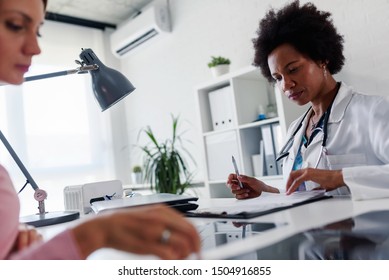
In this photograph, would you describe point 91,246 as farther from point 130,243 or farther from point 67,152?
point 67,152

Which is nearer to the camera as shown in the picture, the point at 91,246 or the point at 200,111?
the point at 91,246

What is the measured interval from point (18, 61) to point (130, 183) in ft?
9.53

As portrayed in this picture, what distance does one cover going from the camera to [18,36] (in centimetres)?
46

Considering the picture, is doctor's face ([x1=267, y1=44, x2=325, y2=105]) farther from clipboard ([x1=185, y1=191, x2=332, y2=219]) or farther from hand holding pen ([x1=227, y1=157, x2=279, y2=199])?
clipboard ([x1=185, y1=191, x2=332, y2=219])

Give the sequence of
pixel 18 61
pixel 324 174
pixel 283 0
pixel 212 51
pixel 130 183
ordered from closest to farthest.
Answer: pixel 18 61 < pixel 324 174 < pixel 283 0 < pixel 212 51 < pixel 130 183

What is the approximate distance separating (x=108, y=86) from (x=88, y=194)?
399 millimetres

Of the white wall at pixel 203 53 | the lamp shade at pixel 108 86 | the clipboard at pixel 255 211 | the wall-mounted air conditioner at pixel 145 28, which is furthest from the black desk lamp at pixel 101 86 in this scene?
the wall-mounted air conditioner at pixel 145 28

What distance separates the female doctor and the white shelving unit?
506 mm

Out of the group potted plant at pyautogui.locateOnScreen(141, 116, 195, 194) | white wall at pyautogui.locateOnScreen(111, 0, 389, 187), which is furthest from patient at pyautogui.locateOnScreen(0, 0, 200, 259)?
potted plant at pyautogui.locateOnScreen(141, 116, 195, 194)

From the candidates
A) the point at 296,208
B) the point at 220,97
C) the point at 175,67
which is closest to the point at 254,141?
the point at 220,97

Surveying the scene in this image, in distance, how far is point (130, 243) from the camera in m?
0.32

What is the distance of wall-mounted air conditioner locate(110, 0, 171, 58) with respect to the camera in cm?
277

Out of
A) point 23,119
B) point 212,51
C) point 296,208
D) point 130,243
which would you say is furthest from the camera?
point 23,119

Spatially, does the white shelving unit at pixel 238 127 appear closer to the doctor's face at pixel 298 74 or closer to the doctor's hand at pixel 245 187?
the doctor's face at pixel 298 74
